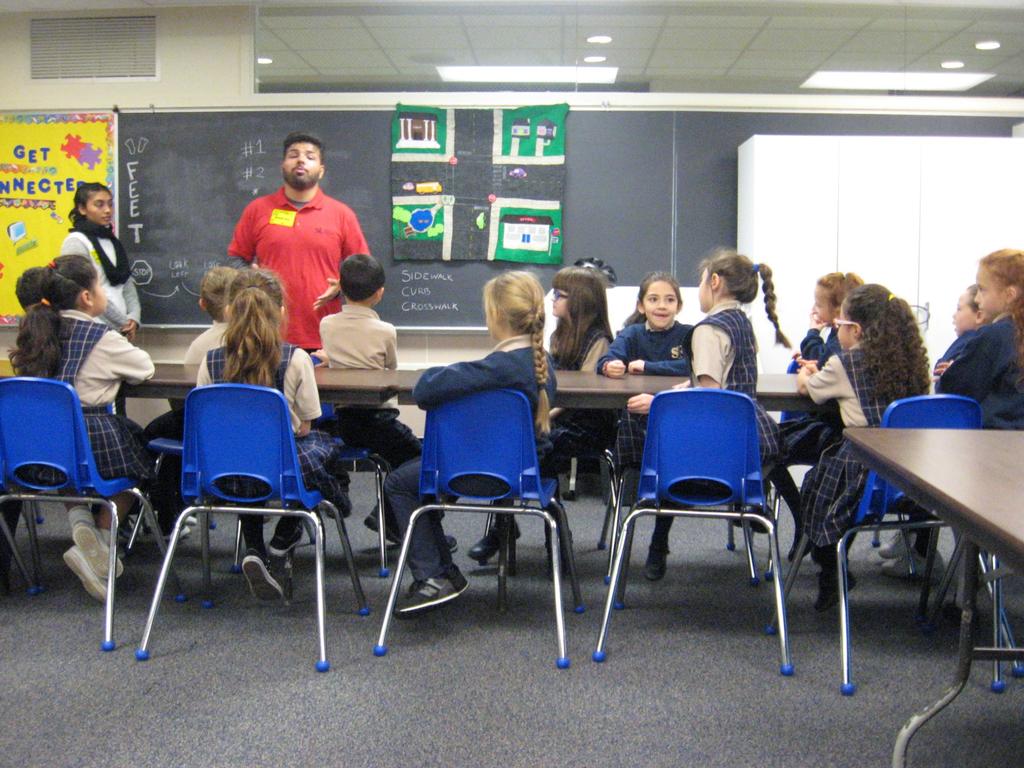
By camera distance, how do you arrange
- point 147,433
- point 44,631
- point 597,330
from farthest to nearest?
point 597,330 < point 147,433 < point 44,631

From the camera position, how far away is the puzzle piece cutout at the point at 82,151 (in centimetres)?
530

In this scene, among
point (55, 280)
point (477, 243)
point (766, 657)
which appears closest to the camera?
point (766, 657)

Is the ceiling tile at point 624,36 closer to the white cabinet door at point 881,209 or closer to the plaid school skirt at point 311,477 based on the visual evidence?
the white cabinet door at point 881,209

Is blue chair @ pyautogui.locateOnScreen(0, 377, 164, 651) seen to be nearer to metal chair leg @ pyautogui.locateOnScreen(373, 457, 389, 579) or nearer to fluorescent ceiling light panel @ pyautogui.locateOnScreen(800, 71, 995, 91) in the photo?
metal chair leg @ pyautogui.locateOnScreen(373, 457, 389, 579)

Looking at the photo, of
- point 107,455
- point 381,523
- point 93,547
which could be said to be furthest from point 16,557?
point 381,523

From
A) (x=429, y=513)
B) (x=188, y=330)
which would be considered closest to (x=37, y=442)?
(x=429, y=513)

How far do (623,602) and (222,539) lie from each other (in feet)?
5.88

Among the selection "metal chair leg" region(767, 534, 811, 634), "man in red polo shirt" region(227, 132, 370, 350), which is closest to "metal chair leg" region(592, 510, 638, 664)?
"metal chair leg" region(767, 534, 811, 634)

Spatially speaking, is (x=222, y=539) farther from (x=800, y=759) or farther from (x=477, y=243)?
(x=800, y=759)

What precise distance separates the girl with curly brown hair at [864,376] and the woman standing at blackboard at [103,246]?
3.60 metres

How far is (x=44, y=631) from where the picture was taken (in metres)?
2.67

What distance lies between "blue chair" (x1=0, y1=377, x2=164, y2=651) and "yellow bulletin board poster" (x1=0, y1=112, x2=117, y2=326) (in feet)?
10.1

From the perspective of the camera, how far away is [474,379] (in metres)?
2.43

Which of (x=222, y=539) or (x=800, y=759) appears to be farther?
(x=222, y=539)
